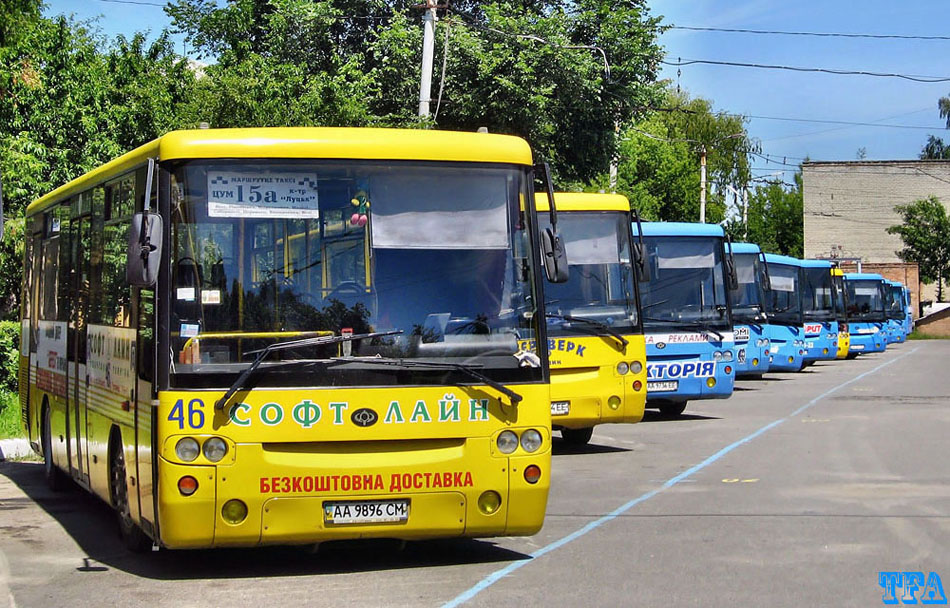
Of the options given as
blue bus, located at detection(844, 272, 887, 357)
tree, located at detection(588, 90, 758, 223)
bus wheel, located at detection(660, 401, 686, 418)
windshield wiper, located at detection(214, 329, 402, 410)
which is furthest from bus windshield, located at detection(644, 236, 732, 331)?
blue bus, located at detection(844, 272, 887, 357)

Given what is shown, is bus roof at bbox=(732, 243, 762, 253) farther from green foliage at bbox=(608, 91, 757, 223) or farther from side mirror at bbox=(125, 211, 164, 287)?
side mirror at bbox=(125, 211, 164, 287)

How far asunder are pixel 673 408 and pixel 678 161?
4308 cm

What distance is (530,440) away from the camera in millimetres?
8492

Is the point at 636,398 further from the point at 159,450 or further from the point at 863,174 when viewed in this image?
the point at 863,174

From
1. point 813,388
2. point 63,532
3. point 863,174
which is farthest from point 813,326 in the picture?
point 863,174

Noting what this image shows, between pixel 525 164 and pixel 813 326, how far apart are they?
104 ft

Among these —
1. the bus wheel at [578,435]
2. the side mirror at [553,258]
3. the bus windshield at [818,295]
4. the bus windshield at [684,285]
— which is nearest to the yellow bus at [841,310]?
the bus windshield at [818,295]

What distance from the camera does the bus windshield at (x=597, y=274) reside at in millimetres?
16250

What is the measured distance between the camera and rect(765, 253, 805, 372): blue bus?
33.2 m

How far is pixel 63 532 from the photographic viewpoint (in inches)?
412

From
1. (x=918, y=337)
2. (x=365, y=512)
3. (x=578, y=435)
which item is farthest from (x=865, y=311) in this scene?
(x=365, y=512)

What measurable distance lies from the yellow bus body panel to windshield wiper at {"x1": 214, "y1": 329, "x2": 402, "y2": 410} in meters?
0.06

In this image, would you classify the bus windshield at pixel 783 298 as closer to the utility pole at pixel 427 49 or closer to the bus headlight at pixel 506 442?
the utility pole at pixel 427 49

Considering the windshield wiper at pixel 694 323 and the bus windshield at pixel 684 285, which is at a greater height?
the bus windshield at pixel 684 285
